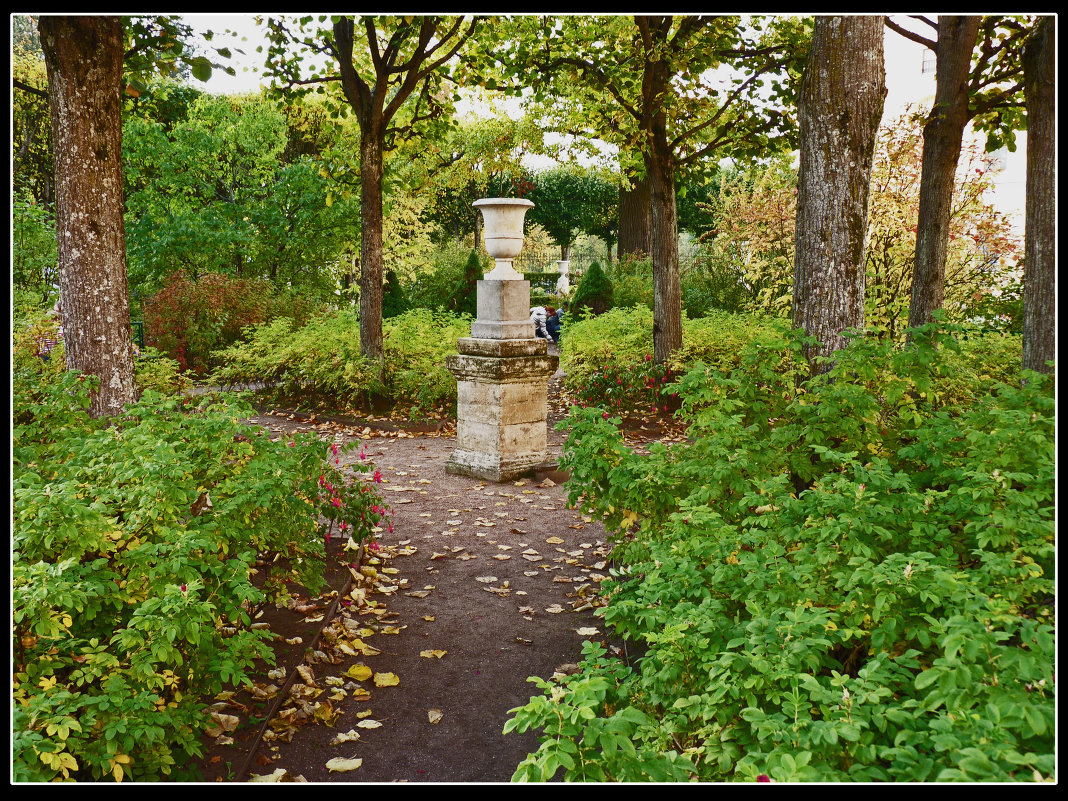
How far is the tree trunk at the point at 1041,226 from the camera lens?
470 cm

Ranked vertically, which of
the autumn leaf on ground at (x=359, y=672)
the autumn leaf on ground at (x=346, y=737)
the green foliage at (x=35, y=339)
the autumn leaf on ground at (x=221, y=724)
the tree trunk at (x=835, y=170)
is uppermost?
the tree trunk at (x=835, y=170)

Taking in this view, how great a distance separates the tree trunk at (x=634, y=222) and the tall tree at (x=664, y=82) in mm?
12455

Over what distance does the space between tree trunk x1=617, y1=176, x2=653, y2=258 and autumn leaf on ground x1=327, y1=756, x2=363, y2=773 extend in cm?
2169

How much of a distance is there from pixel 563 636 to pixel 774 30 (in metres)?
9.73

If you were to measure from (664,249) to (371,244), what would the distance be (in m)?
3.98

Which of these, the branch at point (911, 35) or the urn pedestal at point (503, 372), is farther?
the branch at point (911, 35)

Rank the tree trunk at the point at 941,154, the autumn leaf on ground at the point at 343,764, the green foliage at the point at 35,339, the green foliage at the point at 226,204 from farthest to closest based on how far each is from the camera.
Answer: the green foliage at the point at 226,204, the green foliage at the point at 35,339, the tree trunk at the point at 941,154, the autumn leaf on ground at the point at 343,764

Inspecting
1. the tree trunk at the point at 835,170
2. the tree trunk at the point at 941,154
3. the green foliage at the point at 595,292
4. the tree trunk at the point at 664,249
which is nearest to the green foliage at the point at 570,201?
the green foliage at the point at 595,292

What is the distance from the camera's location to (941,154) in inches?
311

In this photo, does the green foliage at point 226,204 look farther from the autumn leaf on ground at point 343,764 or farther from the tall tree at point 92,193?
the autumn leaf on ground at point 343,764

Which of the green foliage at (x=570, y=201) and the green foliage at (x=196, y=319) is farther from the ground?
the green foliage at (x=570, y=201)

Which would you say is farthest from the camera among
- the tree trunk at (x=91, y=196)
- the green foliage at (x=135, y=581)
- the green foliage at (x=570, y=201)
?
the green foliage at (x=570, y=201)
